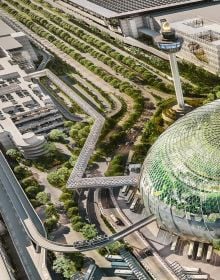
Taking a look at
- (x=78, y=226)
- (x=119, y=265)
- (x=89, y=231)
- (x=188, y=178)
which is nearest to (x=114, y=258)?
(x=119, y=265)

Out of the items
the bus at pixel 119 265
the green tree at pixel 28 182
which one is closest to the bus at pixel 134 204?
the bus at pixel 119 265

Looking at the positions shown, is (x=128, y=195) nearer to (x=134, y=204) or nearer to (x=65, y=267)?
(x=134, y=204)

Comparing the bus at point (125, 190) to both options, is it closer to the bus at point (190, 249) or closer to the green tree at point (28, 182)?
the bus at point (190, 249)

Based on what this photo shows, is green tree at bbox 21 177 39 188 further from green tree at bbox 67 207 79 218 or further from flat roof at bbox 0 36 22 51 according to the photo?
flat roof at bbox 0 36 22 51

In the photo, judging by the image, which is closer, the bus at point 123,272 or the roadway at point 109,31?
the bus at point 123,272

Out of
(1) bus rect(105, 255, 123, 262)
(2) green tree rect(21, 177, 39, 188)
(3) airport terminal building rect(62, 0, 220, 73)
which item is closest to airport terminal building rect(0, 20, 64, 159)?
(2) green tree rect(21, 177, 39, 188)

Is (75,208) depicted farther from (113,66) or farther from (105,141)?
(113,66)
